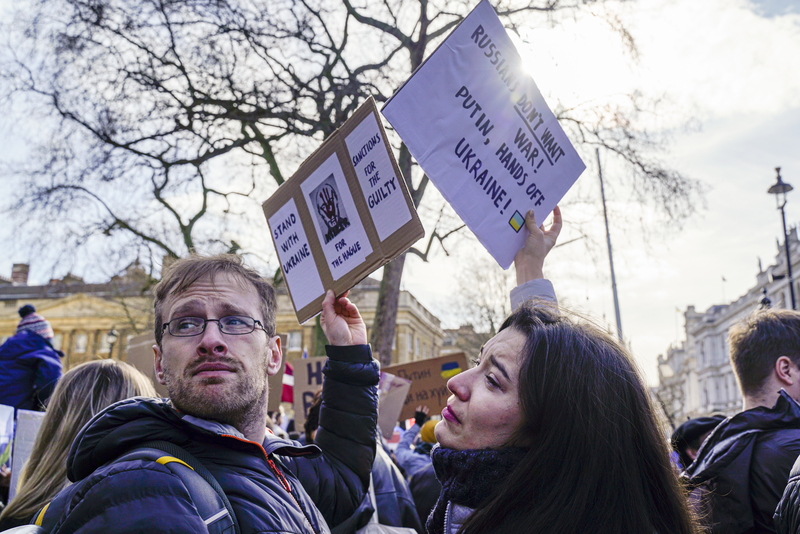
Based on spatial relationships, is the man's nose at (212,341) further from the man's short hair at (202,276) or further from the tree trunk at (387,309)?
the tree trunk at (387,309)

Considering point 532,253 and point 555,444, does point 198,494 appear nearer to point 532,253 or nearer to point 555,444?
point 555,444

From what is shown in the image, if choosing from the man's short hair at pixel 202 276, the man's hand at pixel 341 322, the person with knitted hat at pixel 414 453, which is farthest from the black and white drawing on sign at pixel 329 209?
the person with knitted hat at pixel 414 453

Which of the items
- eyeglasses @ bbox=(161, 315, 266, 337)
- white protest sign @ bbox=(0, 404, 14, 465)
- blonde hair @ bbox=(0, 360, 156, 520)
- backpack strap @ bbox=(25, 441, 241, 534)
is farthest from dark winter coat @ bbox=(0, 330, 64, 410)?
backpack strap @ bbox=(25, 441, 241, 534)

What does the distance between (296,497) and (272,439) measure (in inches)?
10.0

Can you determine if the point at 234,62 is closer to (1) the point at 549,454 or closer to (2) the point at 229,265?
(2) the point at 229,265

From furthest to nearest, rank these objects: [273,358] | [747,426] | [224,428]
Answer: [747,426]
[273,358]
[224,428]

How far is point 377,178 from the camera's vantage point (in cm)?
255

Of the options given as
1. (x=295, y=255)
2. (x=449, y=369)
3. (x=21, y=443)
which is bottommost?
(x=21, y=443)

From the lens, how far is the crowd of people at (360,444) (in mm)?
1508

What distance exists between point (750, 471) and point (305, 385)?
18.1 ft

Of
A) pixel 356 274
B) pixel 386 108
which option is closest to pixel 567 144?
pixel 386 108

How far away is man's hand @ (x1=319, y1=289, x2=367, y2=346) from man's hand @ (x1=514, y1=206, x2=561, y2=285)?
73 centimetres

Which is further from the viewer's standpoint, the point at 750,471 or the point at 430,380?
the point at 430,380

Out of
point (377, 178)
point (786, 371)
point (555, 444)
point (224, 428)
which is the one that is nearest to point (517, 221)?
point (377, 178)
